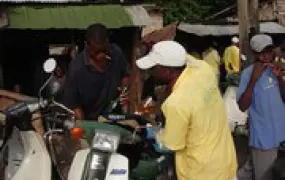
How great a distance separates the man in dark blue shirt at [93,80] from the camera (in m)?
5.69

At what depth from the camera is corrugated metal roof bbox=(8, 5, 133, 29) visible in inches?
400

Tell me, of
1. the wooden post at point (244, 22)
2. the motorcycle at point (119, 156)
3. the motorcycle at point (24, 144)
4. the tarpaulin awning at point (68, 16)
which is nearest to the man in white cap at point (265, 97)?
the motorcycle at point (119, 156)

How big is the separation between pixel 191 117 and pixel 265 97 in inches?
78.4

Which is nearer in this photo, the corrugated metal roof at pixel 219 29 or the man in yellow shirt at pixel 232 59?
the man in yellow shirt at pixel 232 59

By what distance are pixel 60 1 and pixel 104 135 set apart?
6.79 metres

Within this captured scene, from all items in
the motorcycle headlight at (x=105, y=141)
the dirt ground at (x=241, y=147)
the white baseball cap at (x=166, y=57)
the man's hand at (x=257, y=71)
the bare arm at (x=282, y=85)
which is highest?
the white baseball cap at (x=166, y=57)

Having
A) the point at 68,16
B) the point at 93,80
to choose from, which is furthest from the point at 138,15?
the point at 93,80

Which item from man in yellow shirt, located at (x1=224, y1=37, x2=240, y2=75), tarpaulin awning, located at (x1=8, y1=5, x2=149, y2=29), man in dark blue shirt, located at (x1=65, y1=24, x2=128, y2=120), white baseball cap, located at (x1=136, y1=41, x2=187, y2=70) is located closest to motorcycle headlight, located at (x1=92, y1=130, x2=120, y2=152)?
white baseball cap, located at (x1=136, y1=41, x2=187, y2=70)

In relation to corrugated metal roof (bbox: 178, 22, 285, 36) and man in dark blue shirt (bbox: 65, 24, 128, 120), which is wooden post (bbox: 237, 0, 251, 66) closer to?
man in dark blue shirt (bbox: 65, 24, 128, 120)

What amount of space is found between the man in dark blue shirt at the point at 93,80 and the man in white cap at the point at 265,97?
1202mm

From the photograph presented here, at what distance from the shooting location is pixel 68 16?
420 inches

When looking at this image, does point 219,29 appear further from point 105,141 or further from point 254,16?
point 105,141

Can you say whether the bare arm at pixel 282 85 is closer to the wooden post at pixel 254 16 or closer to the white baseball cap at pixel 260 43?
the white baseball cap at pixel 260 43

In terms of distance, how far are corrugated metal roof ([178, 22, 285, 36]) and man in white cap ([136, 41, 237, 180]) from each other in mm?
11166
